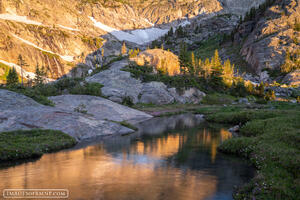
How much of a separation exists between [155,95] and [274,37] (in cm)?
12052

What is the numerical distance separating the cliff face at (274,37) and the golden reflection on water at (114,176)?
488 feet

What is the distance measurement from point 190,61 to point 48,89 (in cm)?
7820

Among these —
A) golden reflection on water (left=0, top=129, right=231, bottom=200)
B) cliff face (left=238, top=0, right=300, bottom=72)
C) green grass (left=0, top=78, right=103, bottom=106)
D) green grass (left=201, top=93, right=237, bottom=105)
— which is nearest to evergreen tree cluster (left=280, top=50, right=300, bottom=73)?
cliff face (left=238, top=0, right=300, bottom=72)

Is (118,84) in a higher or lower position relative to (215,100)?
higher

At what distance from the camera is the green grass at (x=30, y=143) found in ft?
74.6

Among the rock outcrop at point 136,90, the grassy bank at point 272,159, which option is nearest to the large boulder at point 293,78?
the rock outcrop at point 136,90

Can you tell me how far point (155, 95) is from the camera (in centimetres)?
8356

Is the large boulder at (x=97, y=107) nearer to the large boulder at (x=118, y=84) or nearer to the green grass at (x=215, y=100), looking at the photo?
the large boulder at (x=118, y=84)

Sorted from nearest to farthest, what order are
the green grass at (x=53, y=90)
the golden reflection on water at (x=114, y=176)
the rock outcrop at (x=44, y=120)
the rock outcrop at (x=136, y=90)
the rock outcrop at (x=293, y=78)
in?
the golden reflection on water at (x=114, y=176) → the rock outcrop at (x=44, y=120) → the green grass at (x=53, y=90) → the rock outcrop at (x=136, y=90) → the rock outcrop at (x=293, y=78)

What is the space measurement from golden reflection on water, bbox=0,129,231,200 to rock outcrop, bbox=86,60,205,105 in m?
48.6

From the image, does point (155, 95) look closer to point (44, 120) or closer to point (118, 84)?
Answer: point (118, 84)

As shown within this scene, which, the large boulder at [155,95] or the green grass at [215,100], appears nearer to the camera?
the large boulder at [155,95]

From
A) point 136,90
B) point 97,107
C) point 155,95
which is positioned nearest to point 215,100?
point 155,95

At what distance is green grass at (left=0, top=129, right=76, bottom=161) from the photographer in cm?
2273
